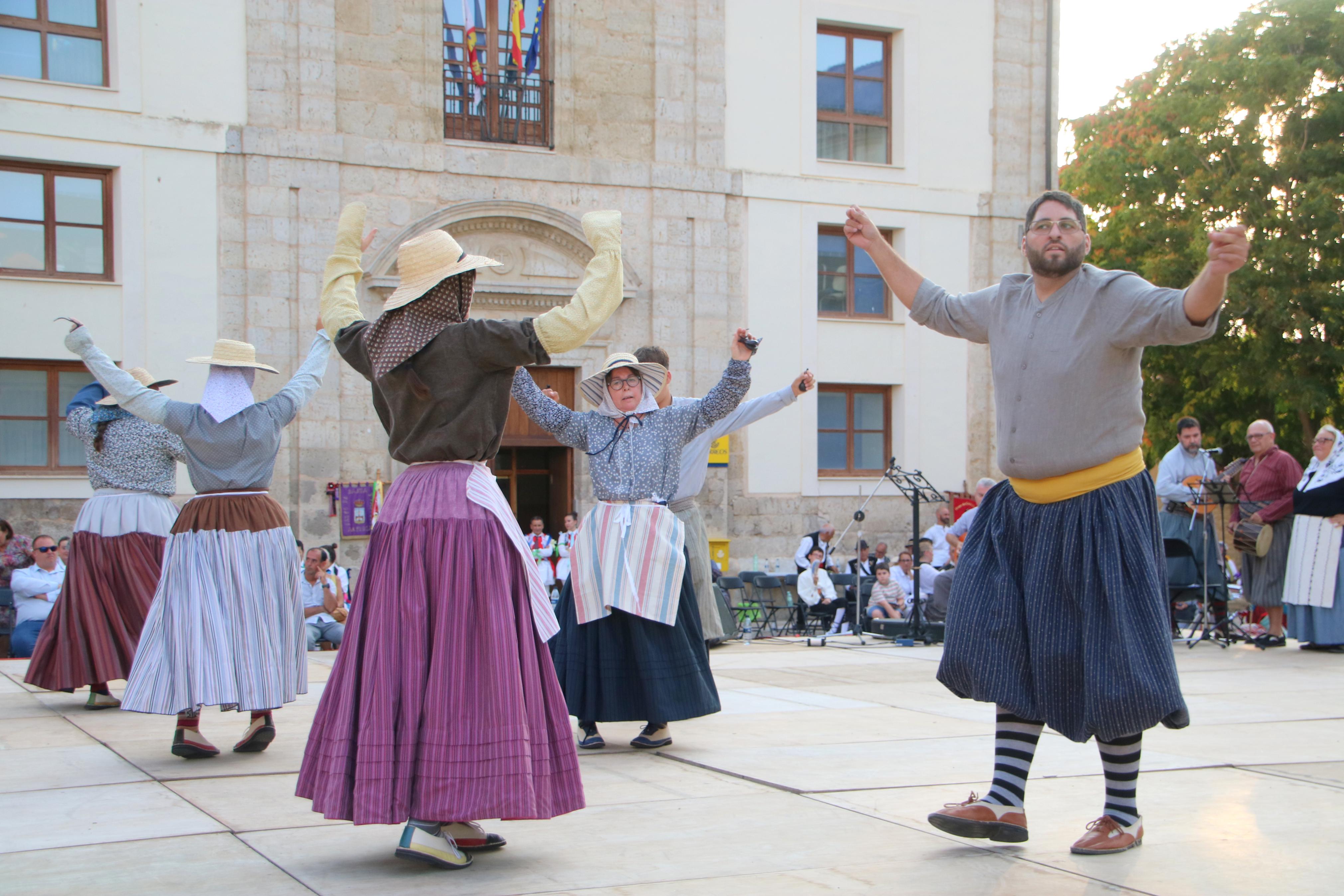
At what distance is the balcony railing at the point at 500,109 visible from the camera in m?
17.6

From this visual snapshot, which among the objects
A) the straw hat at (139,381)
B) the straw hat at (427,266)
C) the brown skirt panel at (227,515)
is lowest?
the brown skirt panel at (227,515)

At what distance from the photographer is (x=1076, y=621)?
12.4 ft

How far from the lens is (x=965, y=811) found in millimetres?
3809

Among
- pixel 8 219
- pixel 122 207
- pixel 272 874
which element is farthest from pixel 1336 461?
pixel 8 219

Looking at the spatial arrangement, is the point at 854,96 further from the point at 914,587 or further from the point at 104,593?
the point at 104,593

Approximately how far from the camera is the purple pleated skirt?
3.66 meters

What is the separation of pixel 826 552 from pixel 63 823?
12.4 metres

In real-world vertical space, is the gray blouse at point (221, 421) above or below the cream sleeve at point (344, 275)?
below

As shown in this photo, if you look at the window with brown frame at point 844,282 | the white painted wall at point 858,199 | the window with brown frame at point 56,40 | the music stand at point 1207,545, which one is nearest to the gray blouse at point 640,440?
the music stand at point 1207,545

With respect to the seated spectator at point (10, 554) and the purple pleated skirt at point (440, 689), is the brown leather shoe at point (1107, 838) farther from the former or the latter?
the seated spectator at point (10, 554)

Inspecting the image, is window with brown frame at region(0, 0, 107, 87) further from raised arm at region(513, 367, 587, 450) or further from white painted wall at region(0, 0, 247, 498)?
raised arm at region(513, 367, 587, 450)

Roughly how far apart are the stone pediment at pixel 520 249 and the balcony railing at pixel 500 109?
1096mm

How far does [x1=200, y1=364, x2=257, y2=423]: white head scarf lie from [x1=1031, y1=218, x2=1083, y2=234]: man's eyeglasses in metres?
3.49

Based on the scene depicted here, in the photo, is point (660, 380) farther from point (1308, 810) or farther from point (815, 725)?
point (1308, 810)
